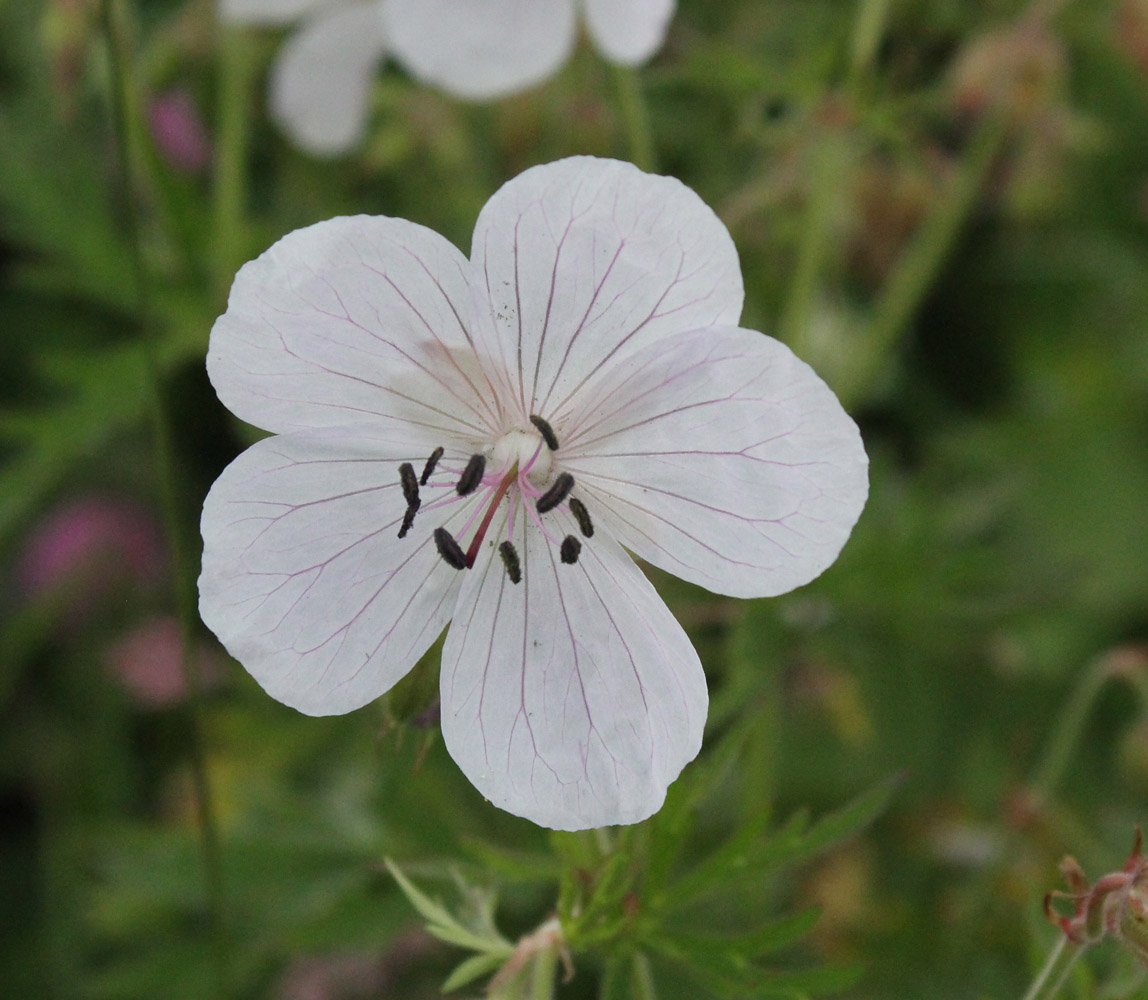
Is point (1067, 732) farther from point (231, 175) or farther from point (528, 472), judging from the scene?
point (231, 175)

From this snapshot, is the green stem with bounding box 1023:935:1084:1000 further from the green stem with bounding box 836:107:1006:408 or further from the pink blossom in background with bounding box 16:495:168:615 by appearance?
the pink blossom in background with bounding box 16:495:168:615

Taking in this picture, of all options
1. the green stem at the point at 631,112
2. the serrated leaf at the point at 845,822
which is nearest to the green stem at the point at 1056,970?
the serrated leaf at the point at 845,822

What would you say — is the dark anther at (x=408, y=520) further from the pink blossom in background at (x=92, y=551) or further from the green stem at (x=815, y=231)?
the pink blossom in background at (x=92, y=551)

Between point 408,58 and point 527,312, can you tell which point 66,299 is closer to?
point 408,58

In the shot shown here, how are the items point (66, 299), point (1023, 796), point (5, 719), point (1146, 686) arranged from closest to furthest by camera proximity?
1. point (1146, 686)
2. point (1023, 796)
3. point (5, 719)
4. point (66, 299)

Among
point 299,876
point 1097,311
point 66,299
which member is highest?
point 1097,311

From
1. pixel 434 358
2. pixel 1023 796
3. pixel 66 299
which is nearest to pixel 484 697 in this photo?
pixel 434 358

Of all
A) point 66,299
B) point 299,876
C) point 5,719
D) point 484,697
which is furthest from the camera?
point 66,299
